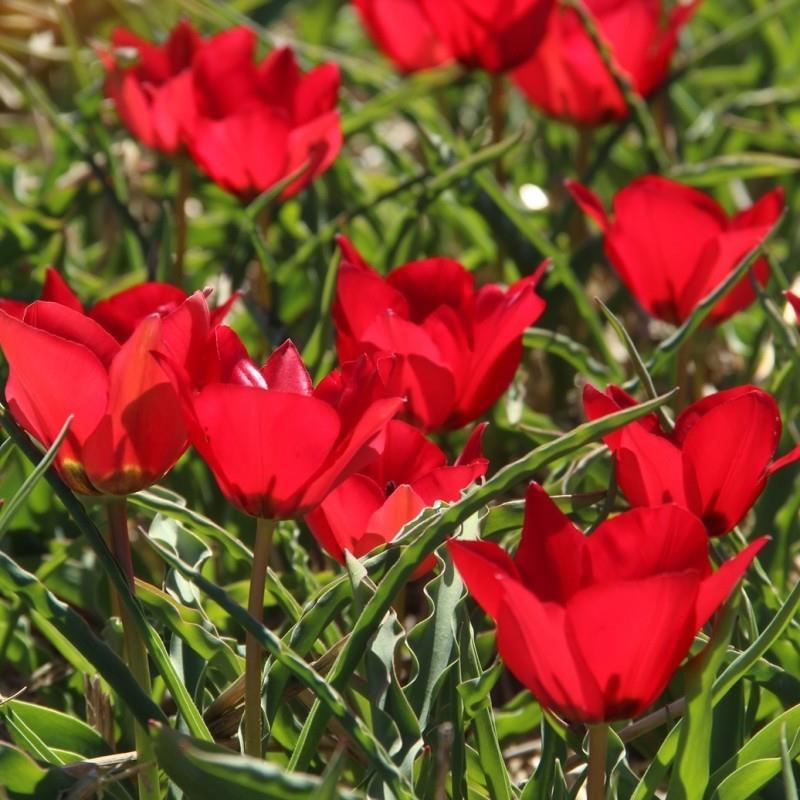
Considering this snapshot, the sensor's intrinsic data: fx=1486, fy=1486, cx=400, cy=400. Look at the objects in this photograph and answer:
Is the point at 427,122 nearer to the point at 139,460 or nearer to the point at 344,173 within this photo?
the point at 344,173

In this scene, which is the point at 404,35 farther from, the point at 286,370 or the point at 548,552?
the point at 548,552

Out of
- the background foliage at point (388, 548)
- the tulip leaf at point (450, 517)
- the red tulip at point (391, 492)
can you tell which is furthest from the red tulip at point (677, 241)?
the tulip leaf at point (450, 517)

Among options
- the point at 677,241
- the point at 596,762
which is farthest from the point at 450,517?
the point at 677,241

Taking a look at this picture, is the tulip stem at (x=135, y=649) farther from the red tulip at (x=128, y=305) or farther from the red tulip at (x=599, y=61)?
the red tulip at (x=599, y=61)

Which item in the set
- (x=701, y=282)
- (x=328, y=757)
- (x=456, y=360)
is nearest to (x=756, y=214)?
(x=701, y=282)

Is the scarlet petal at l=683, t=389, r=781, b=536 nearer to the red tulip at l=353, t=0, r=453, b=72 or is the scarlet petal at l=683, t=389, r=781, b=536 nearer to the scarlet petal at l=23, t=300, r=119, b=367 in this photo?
the scarlet petal at l=23, t=300, r=119, b=367
